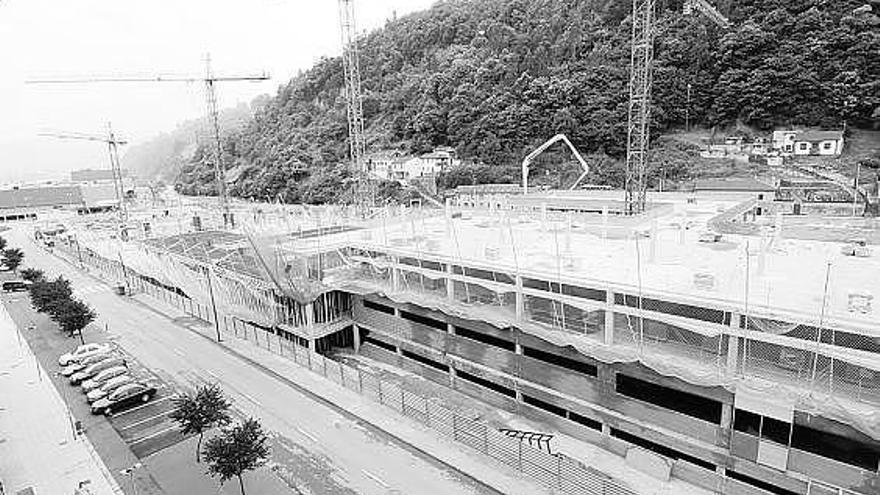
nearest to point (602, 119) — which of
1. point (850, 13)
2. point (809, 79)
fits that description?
point (809, 79)

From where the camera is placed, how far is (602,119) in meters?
55.6

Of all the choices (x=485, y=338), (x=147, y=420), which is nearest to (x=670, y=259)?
(x=485, y=338)

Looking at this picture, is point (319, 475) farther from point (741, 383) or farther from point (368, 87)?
point (368, 87)

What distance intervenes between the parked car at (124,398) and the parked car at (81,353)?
456cm

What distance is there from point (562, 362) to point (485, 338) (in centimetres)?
315

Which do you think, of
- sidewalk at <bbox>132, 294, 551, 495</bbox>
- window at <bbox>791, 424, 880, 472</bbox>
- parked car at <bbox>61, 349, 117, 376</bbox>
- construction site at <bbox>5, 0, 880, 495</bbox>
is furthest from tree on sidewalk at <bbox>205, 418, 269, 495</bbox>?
window at <bbox>791, 424, 880, 472</bbox>

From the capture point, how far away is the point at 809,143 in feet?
153

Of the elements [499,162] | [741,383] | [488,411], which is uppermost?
[499,162]

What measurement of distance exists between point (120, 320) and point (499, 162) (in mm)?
42247

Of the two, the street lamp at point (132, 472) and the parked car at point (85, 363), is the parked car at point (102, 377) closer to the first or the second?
the parked car at point (85, 363)

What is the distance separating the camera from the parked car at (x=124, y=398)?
57.0ft

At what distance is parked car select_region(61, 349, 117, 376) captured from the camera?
20305 mm

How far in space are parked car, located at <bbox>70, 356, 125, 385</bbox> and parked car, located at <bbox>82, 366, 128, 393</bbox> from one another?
0.92ft

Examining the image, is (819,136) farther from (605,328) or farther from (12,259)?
(12,259)
